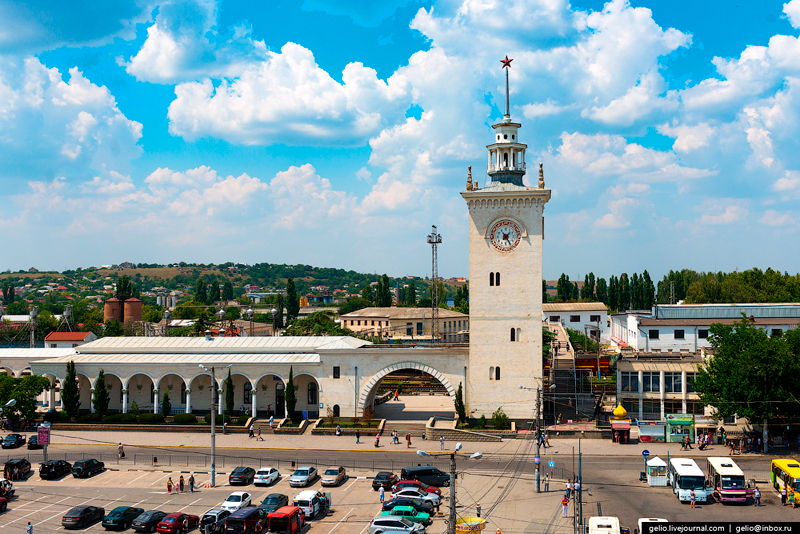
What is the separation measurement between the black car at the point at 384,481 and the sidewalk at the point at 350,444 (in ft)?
33.4

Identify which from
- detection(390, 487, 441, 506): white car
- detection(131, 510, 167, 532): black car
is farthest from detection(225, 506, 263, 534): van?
detection(390, 487, 441, 506): white car

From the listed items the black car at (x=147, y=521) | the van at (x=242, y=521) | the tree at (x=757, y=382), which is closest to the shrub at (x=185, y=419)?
the black car at (x=147, y=521)

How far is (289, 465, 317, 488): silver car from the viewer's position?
4228 cm

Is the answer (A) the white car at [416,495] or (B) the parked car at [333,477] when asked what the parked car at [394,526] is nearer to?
(A) the white car at [416,495]

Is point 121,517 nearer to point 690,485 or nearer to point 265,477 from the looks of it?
point 265,477

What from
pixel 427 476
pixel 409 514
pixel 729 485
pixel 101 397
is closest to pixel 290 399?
pixel 101 397

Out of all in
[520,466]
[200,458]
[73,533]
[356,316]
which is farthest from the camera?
[356,316]

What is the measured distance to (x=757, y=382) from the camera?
161 feet

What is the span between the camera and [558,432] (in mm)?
55062

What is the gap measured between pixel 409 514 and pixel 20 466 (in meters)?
28.1

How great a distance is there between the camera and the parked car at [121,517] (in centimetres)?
3488

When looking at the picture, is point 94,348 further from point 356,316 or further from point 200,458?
point 356,316

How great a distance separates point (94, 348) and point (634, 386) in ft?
177

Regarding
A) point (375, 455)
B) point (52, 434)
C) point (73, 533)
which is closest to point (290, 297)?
point (52, 434)
